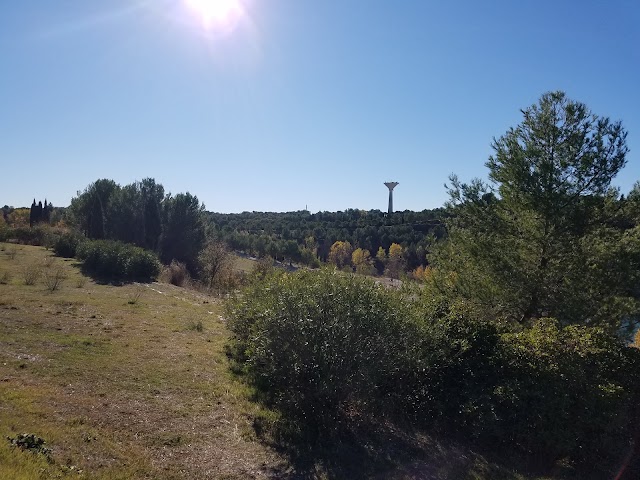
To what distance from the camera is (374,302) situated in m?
7.43

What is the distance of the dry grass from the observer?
5461 mm

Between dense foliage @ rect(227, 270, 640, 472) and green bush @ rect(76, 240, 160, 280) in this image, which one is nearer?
dense foliage @ rect(227, 270, 640, 472)

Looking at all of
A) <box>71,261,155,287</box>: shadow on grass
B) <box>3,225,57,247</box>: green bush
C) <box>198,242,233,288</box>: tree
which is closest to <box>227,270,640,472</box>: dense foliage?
<box>71,261,155,287</box>: shadow on grass

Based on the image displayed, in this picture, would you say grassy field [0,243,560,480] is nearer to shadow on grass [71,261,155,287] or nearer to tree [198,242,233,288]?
shadow on grass [71,261,155,287]

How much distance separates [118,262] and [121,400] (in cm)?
Answer: 2103

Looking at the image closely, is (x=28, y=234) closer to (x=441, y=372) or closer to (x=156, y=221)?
(x=156, y=221)

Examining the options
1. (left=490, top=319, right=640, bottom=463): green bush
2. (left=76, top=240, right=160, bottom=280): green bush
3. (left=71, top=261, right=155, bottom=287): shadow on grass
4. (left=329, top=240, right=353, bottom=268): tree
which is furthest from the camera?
(left=329, top=240, right=353, bottom=268): tree

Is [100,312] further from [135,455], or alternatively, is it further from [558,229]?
→ [558,229]

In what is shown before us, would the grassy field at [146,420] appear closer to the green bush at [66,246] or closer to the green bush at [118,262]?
the green bush at [118,262]

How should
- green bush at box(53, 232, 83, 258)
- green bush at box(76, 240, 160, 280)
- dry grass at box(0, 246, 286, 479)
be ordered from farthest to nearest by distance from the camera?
1. green bush at box(53, 232, 83, 258)
2. green bush at box(76, 240, 160, 280)
3. dry grass at box(0, 246, 286, 479)

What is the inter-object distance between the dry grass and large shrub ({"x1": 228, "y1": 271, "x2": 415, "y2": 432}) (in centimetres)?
107

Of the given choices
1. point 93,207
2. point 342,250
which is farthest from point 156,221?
point 342,250

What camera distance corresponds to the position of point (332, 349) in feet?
22.3

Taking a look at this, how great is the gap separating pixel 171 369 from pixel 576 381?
7.50 m
